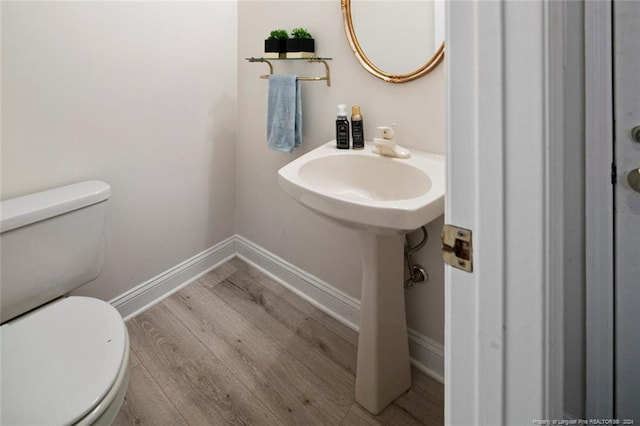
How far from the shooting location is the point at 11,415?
79cm

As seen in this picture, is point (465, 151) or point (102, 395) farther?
point (102, 395)

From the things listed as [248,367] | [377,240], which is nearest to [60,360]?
[248,367]

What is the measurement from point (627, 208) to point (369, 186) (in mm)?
736

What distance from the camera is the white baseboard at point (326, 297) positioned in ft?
4.70

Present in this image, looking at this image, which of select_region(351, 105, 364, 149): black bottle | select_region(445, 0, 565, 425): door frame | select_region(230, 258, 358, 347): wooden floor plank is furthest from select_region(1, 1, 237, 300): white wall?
select_region(445, 0, 565, 425): door frame

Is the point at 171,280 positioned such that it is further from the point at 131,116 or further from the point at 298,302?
the point at 131,116

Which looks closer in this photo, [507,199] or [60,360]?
[507,199]

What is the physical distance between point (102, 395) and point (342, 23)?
148 cm

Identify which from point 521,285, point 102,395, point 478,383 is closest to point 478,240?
point 521,285

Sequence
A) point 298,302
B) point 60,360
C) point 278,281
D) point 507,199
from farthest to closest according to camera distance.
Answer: point 278,281 → point 298,302 → point 60,360 → point 507,199

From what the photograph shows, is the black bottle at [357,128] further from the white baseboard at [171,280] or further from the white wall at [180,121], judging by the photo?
the white baseboard at [171,280]

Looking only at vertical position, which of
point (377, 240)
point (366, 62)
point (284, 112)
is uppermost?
point (366, 62)

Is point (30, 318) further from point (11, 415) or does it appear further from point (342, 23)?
point (342, 23)

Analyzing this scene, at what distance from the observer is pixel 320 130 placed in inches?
64.4
